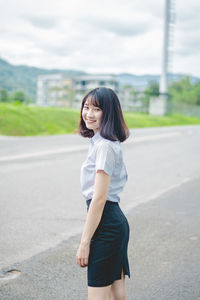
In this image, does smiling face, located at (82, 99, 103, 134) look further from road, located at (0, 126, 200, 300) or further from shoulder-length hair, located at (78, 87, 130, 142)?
road, located at (0, 126, 200, 300)

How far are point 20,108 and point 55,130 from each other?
3.55 meters

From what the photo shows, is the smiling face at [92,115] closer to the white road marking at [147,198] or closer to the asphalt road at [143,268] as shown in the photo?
the asphalt road at [143,268]

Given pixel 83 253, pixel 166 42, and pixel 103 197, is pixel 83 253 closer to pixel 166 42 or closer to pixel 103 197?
pixel 103 197

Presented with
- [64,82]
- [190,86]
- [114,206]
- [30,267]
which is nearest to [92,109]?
[114,206]

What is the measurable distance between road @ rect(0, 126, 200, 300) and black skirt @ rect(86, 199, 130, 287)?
110 cm

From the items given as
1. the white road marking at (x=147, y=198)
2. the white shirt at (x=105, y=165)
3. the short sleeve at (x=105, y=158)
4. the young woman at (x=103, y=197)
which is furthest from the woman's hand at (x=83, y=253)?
the white road marking at (x=147, y=198)

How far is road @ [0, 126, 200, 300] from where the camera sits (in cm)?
404

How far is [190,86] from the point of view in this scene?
122 m

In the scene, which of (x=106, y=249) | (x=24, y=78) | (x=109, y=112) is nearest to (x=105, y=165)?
(x=109, y=112)

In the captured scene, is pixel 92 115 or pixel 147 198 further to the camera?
pixel 147 198

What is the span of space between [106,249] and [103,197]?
31 cm

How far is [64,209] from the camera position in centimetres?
606

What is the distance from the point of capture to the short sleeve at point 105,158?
2154 millimetres

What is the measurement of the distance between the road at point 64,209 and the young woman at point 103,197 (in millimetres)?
1109
